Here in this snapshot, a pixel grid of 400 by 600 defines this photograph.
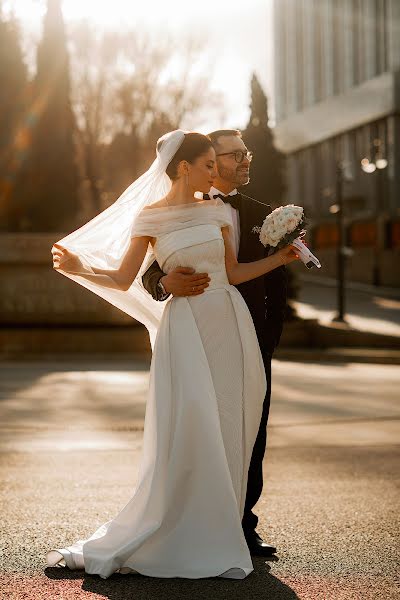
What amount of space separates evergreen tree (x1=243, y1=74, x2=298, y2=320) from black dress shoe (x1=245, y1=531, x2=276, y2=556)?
100 feet

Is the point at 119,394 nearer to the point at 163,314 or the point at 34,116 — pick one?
the point at 163,314

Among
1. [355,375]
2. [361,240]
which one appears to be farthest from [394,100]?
[355,375]

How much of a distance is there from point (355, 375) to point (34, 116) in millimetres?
13019

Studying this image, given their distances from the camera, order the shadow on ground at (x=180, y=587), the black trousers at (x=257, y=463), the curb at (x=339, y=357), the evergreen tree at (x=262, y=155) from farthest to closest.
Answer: the evergreen tree at (x=262, y=155) → the curb at (x=339, y=357) → the black trousers at (x=257, y=463) → the shadow on ground at (x=180, y=587)

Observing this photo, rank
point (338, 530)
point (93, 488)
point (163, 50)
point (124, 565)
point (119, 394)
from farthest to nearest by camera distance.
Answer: point (163, 50) → point (119, 394) → point (93, 488) → point (338, 530) → point (124, 565)

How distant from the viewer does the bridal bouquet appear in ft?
18.3

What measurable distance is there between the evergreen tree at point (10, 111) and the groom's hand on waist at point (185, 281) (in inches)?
981

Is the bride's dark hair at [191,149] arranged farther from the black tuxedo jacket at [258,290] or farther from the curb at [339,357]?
the curb at [339,357]

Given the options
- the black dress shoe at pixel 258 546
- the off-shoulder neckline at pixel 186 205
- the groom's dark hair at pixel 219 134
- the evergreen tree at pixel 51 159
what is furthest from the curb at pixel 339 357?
the off-shoulder neckline at pixel 186 205

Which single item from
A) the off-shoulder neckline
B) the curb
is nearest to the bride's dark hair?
the off-shoulder neckline

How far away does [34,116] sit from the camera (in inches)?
1201

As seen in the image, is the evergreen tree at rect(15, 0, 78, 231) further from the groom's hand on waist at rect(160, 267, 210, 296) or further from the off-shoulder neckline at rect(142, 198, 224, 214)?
the groom's hand on waist at rect(160, 267, 210, 296)

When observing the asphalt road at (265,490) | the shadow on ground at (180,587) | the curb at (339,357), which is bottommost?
the curb at (339,357)

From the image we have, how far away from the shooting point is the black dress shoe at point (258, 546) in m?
5.92
